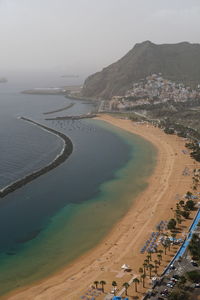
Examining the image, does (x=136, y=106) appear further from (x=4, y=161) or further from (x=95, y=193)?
(x=95, y=193)

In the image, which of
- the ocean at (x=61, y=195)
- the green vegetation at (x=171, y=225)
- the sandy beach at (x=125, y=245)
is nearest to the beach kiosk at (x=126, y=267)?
the sandy beach at (x=125, y=245)

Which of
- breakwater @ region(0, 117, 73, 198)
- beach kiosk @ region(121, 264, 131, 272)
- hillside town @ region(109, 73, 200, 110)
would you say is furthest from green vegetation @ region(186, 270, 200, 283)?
hillside town @ region(109, 73, 200, 110)

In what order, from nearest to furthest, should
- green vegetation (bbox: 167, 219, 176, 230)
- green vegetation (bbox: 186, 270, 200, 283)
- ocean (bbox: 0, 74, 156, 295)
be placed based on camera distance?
green vegetation (bbox: 186, 270, 200, 283)
ocean (bbox: 0, 74, 156, 295)
green vegetation (bbox: 167, 219, 176, 230)

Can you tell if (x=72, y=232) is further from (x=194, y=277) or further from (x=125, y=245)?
(x=194, y=277)

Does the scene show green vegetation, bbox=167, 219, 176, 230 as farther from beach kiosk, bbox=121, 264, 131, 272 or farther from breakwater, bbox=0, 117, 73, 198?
breakwater, bbox=0, 117, 73, 198

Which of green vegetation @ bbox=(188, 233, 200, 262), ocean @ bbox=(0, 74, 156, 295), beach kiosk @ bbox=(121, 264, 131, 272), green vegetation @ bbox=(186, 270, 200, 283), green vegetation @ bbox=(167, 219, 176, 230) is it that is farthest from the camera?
green vegetation @ bbox=(167, 219, 176, 230)

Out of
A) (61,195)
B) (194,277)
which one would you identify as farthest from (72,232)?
(194,277)

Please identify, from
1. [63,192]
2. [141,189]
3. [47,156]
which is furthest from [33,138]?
[141,189]
